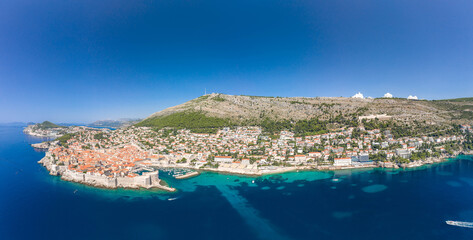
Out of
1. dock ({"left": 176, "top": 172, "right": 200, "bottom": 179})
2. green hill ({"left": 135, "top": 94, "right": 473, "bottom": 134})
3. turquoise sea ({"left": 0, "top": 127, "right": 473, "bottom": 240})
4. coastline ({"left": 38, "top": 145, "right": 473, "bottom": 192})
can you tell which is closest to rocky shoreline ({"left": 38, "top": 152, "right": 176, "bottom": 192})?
coastline ({"left": 38, "top": 145, "right": 473, "bottom": 192})

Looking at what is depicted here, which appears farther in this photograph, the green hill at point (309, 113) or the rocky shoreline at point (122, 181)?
the green hill at point (309, 113)

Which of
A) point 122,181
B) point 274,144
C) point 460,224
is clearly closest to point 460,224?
point 460,224

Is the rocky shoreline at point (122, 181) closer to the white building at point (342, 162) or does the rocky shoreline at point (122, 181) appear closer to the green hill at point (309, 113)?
the white building at point (342, 162)

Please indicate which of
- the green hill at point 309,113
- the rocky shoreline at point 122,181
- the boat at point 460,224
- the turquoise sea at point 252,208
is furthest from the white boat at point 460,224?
the green hill at point 309,113

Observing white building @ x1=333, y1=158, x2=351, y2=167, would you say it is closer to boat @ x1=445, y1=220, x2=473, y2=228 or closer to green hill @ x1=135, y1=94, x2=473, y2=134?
boat @ x1=445, y1=220, x2=473, y2=228

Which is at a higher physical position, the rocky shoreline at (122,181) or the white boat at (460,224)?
the rocky shoreline at (122,181)

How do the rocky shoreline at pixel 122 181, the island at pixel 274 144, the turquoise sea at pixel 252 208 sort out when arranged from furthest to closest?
1. the island at pixel 274 144
2. the rocky shoreline at pixel 122 181
3. the turquoise sea at pixel 252 208

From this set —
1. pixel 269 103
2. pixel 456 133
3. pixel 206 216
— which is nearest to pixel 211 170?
pixel 206 216
